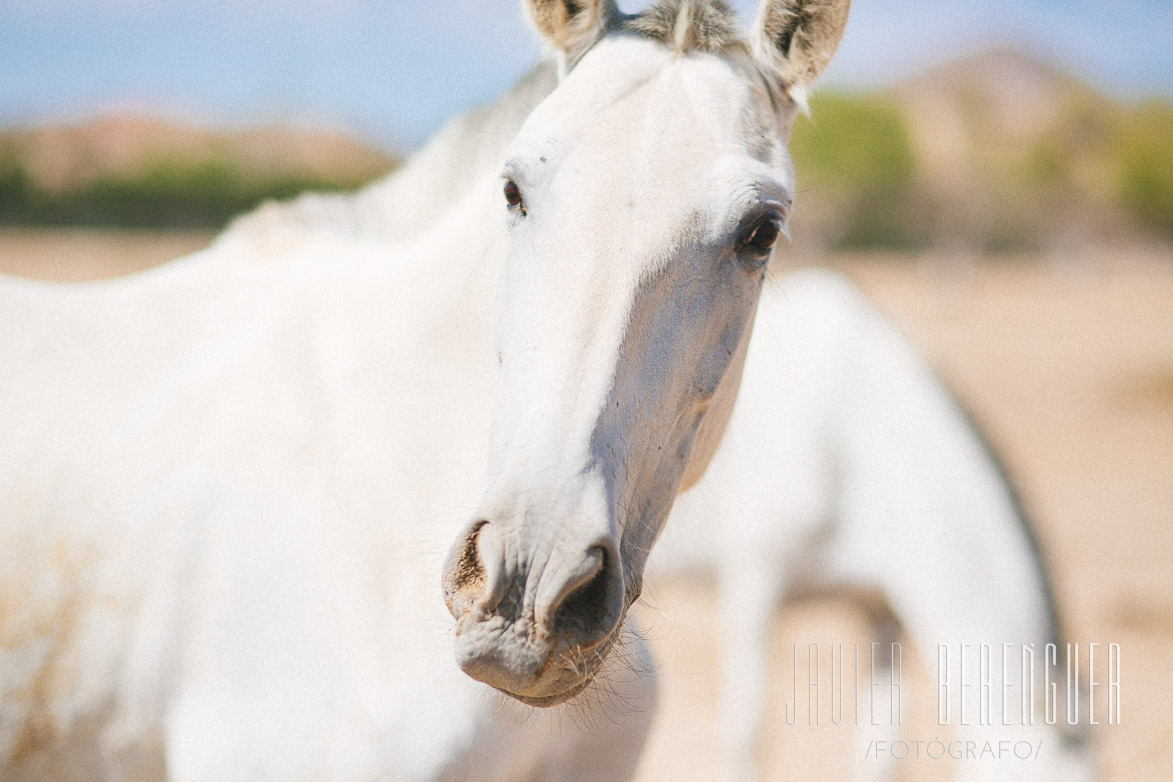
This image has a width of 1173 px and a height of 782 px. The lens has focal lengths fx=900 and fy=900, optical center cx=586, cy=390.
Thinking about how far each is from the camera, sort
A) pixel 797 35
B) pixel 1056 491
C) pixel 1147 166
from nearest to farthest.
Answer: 1. pixel 797 35
2. pixel 1056 491
3. pixel 1147 166

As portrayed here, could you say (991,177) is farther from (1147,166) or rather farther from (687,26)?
(687,26)

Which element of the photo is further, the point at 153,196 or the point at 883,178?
the point at 883,178

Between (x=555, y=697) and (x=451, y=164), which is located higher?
(x=451, y=164)

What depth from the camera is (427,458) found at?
70.0 inches

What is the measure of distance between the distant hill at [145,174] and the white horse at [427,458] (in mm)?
31948

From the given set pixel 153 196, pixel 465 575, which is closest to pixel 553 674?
pixel 465 575

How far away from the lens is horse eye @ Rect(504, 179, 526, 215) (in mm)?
1576

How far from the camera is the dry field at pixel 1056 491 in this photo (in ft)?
16.2

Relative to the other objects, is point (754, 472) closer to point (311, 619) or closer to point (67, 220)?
point (311, 619)

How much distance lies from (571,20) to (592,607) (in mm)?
1118

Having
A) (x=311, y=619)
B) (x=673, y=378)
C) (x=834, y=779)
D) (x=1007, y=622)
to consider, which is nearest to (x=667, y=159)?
(x=673, y=378)

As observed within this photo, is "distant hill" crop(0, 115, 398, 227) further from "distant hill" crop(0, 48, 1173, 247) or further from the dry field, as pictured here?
the dry field

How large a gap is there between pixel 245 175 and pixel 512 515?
48727 millimetres

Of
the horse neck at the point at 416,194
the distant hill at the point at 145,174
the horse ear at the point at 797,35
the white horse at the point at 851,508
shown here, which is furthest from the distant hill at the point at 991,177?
the horse ear at the point at 797,35
